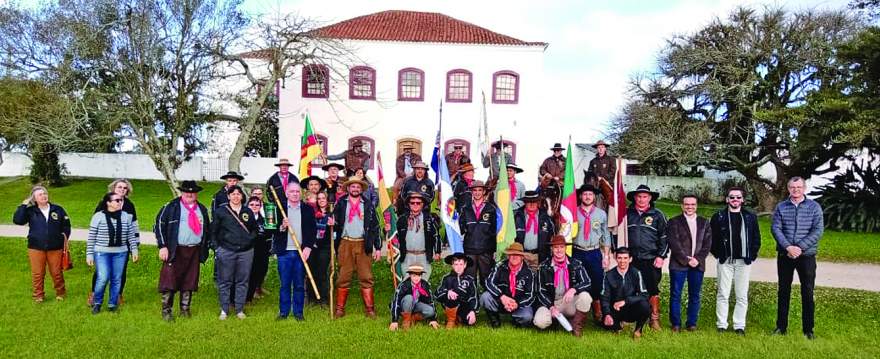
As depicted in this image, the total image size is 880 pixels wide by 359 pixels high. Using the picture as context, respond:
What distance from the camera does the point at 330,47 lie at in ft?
80.7

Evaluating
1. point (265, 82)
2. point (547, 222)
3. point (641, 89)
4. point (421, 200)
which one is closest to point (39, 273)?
point (421, 200)

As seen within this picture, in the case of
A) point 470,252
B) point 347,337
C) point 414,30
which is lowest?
point 347,337

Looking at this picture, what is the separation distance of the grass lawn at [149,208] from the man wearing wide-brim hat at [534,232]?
7532 millimetres

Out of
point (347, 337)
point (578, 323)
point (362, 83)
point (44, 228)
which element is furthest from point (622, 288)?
point (362, 83)

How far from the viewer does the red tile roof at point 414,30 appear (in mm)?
27641

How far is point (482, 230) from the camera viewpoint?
8805 mm

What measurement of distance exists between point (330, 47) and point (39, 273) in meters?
16.7

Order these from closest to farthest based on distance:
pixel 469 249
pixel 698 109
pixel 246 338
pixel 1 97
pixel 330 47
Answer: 1. pixel 246 338
2. pixel 469 249
3. pixel 1 97
4. pixel 330 47
5. pixel 698 109

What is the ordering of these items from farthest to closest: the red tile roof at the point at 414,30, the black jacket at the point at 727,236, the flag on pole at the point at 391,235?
the red tile roof at the point at 414,30 < the flag on pole at the point at 391,235 < the black jacket at the point at 727,236

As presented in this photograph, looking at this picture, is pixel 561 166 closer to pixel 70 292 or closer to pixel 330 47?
pixel 70 292

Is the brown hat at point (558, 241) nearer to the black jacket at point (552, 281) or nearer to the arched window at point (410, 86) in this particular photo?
the black jacket at point (552, 281)

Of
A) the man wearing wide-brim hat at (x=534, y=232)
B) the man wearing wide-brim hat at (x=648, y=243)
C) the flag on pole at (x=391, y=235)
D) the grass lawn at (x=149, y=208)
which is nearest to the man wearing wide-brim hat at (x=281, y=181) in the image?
the flag on pole at (x=391, y=235)

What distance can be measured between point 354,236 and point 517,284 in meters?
2.30

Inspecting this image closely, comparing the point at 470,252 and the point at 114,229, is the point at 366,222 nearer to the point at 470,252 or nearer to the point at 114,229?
the point at 470,252
